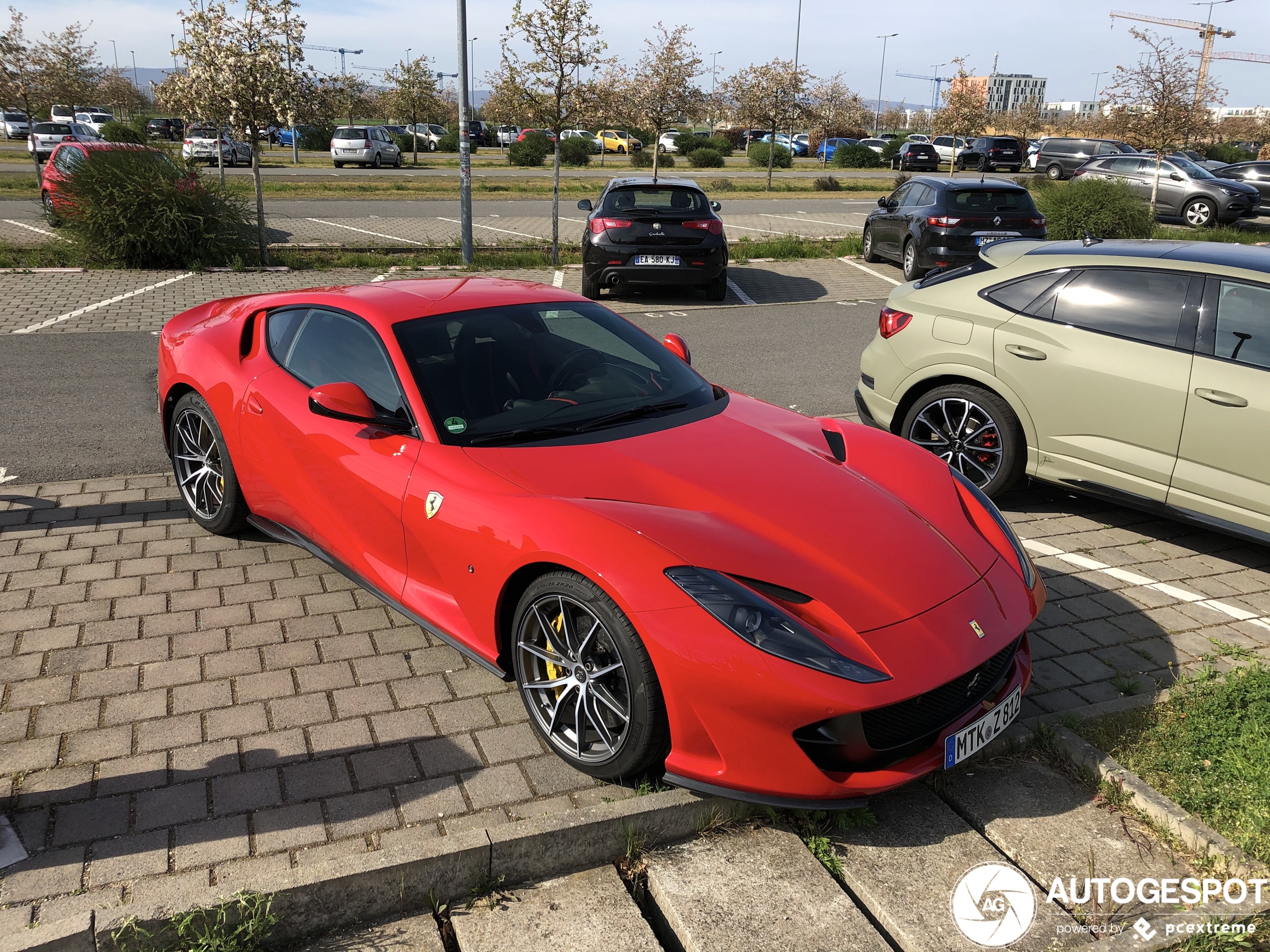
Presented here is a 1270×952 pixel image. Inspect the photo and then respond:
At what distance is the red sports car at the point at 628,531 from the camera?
2.92m

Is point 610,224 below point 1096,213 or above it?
below

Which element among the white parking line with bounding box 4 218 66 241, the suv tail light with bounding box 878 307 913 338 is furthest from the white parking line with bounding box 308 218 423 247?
the suv tail light with bounding box 878 307 913 338

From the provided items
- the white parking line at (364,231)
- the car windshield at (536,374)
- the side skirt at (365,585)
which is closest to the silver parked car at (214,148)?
the white parking line at (364,231)

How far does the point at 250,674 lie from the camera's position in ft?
12.9

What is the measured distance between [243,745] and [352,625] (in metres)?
0.96

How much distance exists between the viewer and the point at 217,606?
449 centimetres

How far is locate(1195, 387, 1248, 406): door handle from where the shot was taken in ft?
16.1

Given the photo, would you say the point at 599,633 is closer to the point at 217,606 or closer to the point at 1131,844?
the point at 1131,844

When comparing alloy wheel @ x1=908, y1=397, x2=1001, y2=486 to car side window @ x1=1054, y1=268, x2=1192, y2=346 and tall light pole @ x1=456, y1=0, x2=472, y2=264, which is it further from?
tall light pole @ x1=456, y1=0, x2=472, y2=264

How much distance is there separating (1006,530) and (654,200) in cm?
966

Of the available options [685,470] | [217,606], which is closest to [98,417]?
[217,606]

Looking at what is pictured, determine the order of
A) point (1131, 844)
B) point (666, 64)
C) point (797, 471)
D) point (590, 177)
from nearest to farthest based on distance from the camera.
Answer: point (1131, 844) < point (797, 471) < point (666, 64) < point (590, 177)

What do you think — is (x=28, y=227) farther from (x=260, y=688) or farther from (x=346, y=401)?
(x=260, y=688)

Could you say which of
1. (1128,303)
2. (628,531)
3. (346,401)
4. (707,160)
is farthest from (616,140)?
(628,531)
